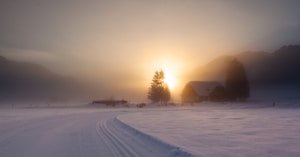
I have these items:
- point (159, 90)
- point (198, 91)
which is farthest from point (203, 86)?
point (159, 90)

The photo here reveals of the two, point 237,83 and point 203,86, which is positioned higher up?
point 203,86

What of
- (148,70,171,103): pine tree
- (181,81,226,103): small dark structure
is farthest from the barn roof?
(148,70,171,103): pine tree

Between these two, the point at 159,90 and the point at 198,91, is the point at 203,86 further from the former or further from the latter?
the point at 159,90

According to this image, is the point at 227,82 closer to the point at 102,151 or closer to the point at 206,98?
the point at 206,98

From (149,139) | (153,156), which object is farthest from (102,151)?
(149,139)

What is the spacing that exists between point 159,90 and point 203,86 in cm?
1312

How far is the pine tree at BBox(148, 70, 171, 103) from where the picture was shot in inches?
4114

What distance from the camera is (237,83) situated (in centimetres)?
8588

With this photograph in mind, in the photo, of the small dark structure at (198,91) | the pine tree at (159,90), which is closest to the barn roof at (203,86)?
the small dark structure at (198,91)

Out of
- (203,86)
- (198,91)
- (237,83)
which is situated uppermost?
(203,86)

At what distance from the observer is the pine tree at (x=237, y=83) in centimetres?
8506

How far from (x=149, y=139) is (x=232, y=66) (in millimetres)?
76152

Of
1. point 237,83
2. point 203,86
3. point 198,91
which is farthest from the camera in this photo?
point 203,86

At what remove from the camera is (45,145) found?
15.9m
